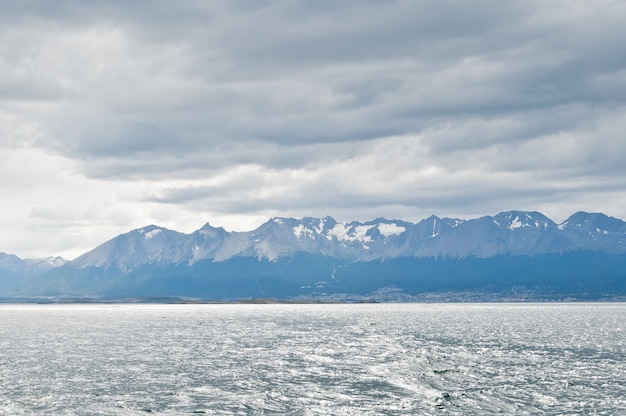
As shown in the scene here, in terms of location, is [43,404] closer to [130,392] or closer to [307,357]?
[130,392]

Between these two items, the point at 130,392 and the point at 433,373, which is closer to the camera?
the point at 130,392

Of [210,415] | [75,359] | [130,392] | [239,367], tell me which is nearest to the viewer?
[210,415]

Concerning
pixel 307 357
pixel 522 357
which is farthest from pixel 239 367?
pixel 522 357

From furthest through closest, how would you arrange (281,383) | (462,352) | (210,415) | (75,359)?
(462,352) → (75,359) → (281,383) → (210,415)

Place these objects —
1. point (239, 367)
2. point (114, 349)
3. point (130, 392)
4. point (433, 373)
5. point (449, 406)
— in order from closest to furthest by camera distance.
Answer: point (449, 406)
point (130, 392)
point (433, 373)
point (239, 367)
point (114, 349)

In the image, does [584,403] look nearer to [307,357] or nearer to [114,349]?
[307,357]

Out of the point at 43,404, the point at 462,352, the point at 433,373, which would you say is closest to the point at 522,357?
the point at 462,352

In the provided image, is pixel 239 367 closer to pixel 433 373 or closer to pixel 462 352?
pixel 433 373

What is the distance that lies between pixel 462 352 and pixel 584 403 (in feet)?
204

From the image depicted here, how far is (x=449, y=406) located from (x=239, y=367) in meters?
45.7

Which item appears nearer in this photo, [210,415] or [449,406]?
[210,415]

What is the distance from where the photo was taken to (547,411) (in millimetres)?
77188

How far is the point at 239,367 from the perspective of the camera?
117062 millimetres

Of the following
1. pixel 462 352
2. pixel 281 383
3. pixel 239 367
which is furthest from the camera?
pixel 462 352
